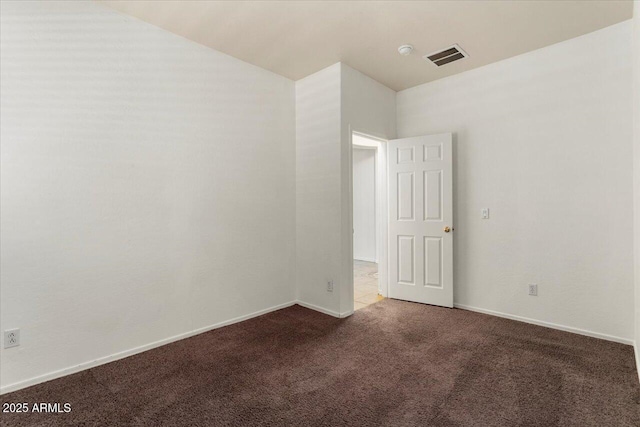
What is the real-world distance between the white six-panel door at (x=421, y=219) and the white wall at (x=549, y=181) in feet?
0.57

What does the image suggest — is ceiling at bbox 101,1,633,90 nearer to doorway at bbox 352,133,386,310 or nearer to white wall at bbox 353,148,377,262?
doorway at bbox 352,133,386,310

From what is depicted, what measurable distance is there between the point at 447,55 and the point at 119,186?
3302 millimetres

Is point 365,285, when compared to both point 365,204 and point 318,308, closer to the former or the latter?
point 318,308

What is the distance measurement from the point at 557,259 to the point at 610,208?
24.3 inches

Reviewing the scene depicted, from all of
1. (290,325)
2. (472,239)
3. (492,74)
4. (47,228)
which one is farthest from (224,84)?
(472,239)

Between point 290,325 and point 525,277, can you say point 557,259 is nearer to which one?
point 525,277

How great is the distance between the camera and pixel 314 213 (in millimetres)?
3750

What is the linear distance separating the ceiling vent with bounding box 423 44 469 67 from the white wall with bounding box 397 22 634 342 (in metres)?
0.42

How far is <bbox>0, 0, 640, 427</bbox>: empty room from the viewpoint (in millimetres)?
2104

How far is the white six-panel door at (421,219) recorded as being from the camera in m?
3.73

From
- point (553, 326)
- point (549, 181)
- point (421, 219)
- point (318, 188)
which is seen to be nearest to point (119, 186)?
point (318, 188)

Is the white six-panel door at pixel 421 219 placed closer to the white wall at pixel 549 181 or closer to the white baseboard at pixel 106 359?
the white wall at pixel 549 181

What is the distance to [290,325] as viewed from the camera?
324 centimetres

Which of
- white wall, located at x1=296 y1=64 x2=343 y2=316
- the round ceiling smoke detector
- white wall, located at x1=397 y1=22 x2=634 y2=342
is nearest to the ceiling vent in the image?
the round ceiling smoke detector
